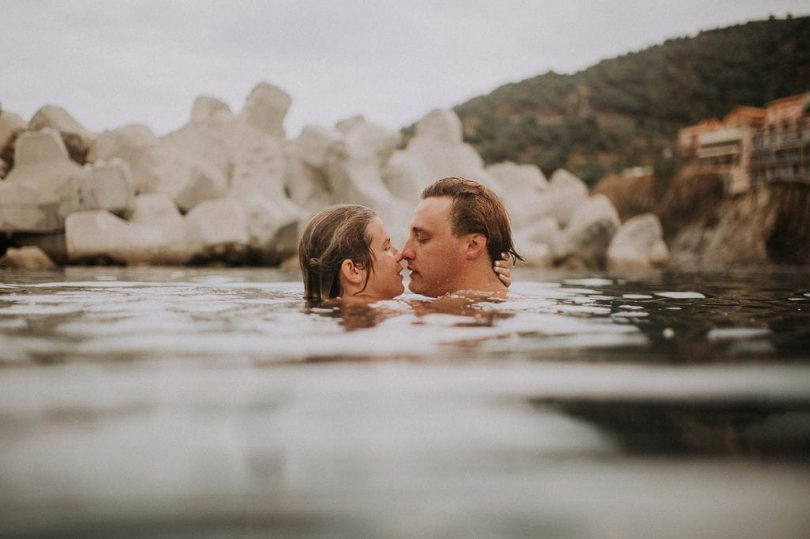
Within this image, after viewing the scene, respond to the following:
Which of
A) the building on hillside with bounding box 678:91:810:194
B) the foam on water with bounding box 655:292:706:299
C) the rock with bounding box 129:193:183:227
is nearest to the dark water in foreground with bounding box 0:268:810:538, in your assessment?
the foam on water with bounding box 655:292:706:299

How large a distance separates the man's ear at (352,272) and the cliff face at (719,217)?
13.6 m

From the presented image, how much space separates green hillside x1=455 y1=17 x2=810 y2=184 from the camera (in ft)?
110

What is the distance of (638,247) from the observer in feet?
47.6

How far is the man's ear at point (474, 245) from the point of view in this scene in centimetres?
416

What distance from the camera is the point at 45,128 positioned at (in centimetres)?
1280

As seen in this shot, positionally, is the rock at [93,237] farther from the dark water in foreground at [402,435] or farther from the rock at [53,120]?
the dark water in foreground at [402,435]

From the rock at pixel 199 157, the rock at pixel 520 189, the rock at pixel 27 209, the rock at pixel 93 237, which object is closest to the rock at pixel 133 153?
the rock at pixel 199 157

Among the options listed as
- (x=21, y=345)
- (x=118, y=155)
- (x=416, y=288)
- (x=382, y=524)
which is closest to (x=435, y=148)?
(x=118, y=155)

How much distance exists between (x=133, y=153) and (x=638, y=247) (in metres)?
11.4

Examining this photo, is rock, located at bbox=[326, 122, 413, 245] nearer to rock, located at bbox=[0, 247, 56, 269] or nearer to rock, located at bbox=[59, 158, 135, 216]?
rock, located at bbox=[59, 158, 135, 216]

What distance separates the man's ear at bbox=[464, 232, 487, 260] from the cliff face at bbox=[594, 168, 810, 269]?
13023 millimetres

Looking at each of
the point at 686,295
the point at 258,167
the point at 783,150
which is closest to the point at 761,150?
the point at 783,150

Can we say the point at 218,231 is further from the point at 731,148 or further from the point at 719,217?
the point at 731,148

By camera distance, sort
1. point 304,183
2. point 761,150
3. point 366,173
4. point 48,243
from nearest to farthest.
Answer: point 48,243
point 304,183
point 366,173
point 761,150
